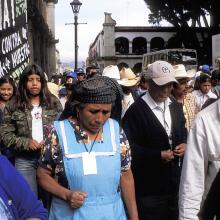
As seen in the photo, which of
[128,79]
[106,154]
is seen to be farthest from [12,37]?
[106,154]

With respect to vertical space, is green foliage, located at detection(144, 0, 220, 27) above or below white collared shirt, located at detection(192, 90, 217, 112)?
above

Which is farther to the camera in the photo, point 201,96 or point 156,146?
point 201,96

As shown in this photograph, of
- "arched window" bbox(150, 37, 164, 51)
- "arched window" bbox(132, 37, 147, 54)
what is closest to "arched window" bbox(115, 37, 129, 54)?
"arched window" bbox(132, 37, 147, 54)

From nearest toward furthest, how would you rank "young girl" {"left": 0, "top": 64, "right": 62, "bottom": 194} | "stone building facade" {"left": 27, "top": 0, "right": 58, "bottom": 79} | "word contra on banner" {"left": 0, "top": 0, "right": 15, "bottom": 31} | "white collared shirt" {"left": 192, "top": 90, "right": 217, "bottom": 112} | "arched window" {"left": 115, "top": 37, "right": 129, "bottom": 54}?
"young girl" {"left": 0, "top": 64, "right": 62, "bottom": 194}, "word contra on banner" {"left": 0, "top": 0, "right": 15, "bottom": 31}, "white collared shirt" {"left": 192, "top": 90, "right": 217, "bottom": 112}, "stone building facade" {"left": 27, "top": 0, "right": 58, "bottom": 79}, "arched window" {"left": 115, "top": 37, "right": 129, "bottom": 54}

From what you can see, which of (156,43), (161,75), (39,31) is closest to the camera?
(161,75)

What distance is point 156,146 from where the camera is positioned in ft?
14.5

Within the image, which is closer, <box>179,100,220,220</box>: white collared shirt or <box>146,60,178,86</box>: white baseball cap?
<box>179,100,220,220</box>: white collared shirt

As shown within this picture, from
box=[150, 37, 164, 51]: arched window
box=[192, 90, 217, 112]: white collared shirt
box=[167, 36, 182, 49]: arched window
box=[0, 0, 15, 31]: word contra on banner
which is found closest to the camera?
box=[0, 0, 15, 31]: word contra on banner

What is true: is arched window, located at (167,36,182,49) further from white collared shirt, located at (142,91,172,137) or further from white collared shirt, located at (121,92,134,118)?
white collared shirt, located at (142,91,172,137)

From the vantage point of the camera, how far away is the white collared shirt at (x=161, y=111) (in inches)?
178

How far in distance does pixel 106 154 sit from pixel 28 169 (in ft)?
6.99

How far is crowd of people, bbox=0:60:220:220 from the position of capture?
289 cm

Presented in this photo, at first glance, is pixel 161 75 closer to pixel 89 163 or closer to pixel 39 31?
pixel 89 163

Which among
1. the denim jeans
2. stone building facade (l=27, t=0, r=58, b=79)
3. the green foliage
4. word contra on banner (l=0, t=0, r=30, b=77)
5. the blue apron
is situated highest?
the green foliage
